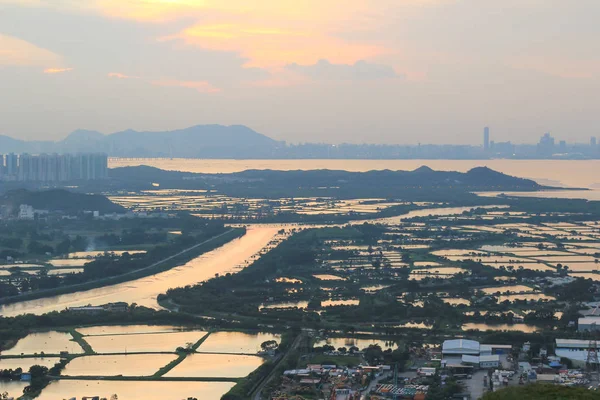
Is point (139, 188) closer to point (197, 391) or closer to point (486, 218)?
point (486, 218)

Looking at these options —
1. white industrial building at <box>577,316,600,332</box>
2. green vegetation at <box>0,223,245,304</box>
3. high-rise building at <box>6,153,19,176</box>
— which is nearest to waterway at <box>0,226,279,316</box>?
green vegetation at <box>0,223,245,304</box>

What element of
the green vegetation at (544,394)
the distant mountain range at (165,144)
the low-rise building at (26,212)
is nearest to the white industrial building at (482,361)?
the green vegetation at (544,394)

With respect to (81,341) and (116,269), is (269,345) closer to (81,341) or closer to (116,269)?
(81,341)

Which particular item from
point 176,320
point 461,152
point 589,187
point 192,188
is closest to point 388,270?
point 176,320

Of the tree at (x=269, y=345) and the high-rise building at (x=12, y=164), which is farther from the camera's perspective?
the high-rise building at (x=12, y=164)

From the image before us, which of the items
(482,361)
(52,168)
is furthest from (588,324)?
(52,168)

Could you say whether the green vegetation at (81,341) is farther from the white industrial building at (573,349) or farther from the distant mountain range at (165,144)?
the distant mountain range at (165,144)

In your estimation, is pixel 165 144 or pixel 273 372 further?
pixel 165 144
